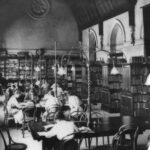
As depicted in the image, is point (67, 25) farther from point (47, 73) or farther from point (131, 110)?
point (131, 110)

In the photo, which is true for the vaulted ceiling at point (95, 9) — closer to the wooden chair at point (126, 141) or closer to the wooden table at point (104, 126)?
the wooden table at point (104, 126)

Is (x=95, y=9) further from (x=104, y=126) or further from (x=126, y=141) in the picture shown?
(x=126, y=141)

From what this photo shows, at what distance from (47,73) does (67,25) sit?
434 centimetres

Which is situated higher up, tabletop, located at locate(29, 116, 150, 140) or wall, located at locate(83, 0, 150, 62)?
wall, located at locate(83, 0, 150, 62)

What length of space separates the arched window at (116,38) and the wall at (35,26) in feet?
17.0

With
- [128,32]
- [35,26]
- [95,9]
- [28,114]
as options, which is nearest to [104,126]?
[28,114]

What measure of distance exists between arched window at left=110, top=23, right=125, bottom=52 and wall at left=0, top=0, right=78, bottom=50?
5184 millimetres

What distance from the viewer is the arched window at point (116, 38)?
1474 centimetres

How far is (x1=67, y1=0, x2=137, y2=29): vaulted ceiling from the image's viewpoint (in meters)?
13.5

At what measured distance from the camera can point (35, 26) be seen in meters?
19.4

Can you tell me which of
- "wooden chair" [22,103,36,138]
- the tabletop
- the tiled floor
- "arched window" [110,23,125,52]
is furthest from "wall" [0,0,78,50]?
the tabletop

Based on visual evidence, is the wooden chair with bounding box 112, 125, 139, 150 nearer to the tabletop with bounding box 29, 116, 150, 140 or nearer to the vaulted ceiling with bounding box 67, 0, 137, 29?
the tabletop with bounding box 29, 116, 150, 140

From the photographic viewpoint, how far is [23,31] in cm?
1914

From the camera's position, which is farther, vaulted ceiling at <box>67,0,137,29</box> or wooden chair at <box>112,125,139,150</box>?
vaulted ceiling at <box>67,0,137,29</box>
